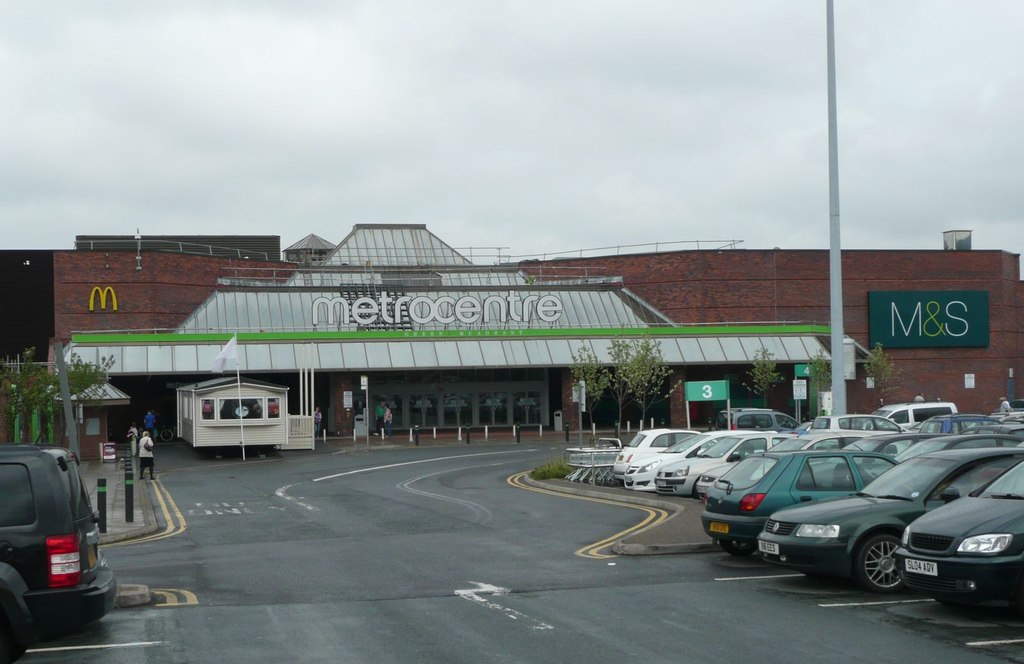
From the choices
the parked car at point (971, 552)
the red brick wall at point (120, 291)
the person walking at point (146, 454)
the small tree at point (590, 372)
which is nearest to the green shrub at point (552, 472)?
the person walking at point (146, 454)

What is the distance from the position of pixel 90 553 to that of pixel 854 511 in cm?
840

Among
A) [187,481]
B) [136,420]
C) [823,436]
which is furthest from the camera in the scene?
[136,420]

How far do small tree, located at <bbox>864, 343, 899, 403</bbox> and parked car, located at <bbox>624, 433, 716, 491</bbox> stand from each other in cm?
3134

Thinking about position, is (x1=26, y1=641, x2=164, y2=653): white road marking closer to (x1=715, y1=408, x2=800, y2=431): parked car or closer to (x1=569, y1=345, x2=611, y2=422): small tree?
(x1=715, y1=408, x2=800, y2=431): parked car

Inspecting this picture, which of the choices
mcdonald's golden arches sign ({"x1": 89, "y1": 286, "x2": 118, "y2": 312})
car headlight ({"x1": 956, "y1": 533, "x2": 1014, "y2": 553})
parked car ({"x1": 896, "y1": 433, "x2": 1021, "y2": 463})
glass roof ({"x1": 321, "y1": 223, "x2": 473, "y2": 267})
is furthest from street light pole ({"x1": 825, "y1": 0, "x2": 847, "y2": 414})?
glass roof ({"x1": 321, "y1": 223, "x2": 473, "y2": 267})

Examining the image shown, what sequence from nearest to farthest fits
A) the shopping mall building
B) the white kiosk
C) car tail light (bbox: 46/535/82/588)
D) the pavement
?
car tail light (bbox: 46/535/82/588), the pavement, the white kiosk, the shopping mall building

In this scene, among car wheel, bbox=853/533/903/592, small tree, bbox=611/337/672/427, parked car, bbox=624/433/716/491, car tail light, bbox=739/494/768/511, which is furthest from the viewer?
small tree, bbox=611/337/672/427

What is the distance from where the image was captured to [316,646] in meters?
10.5

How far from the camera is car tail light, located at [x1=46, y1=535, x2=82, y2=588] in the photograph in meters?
9.05

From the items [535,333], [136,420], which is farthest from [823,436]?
[136,420]

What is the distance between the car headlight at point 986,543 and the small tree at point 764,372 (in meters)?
44.2

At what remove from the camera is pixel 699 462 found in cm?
2534

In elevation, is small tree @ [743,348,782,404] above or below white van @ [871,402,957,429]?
above

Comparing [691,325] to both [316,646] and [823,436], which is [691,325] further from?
[316,646]
